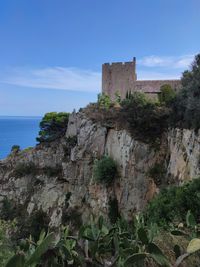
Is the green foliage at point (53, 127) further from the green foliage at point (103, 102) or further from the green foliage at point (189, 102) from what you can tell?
the green foliage at point (189, 102)

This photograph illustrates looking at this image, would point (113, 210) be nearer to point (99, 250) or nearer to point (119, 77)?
point (119, 77)

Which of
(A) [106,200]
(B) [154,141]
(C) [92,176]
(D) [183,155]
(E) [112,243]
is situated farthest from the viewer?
(C) [92,176]

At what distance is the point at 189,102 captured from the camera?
13.3 metres

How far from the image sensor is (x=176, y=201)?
26.6 ft

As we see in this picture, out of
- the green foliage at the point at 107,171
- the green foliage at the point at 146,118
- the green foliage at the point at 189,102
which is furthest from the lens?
the green foliage at the point at 107,171

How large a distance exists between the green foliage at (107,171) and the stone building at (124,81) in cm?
997

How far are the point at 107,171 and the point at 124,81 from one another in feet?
36.8

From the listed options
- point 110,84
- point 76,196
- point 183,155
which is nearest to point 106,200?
point 76,196

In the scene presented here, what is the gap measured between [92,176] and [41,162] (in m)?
5.62

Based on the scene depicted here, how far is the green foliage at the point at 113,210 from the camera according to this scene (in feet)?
56.2

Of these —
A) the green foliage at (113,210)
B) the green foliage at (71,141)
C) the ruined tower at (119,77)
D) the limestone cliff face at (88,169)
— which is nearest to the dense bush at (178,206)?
the limestone cliff face at (88,169)

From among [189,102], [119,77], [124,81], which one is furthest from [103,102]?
[189,102]

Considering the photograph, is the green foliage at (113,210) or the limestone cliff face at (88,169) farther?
the green foliage at (113,210)

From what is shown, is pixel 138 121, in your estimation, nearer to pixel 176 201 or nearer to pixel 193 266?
pixel 176 201
